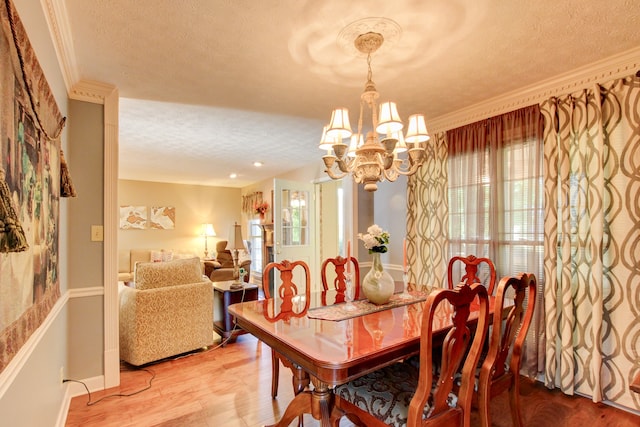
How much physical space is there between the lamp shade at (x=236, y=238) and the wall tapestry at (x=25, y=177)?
223 inches

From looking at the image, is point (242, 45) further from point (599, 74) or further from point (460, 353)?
point (599, 74)

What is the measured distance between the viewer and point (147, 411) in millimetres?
2215

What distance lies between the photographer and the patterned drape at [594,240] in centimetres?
216

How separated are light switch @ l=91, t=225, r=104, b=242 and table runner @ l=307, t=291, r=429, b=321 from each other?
179 centimetres

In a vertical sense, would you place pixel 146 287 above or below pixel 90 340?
above

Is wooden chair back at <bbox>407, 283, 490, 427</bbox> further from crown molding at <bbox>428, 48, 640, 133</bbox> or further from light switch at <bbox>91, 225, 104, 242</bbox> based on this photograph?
light switch at <bbox>91, 225, 104, 242</bbox>

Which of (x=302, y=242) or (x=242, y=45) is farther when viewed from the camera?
(x=302, y=242)

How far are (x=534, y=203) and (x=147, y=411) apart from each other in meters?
3.24

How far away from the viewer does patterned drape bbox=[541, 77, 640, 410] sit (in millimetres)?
2160

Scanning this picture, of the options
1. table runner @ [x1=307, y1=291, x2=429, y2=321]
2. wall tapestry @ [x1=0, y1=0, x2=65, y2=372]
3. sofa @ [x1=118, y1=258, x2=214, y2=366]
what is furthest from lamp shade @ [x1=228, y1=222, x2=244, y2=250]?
wall tapestry @ [x1=0, y1=0, x2=65, y2=372]

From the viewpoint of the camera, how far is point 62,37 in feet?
6.03

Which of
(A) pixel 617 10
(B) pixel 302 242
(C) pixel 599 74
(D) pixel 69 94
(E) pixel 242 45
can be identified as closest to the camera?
(A) pixel 617 10

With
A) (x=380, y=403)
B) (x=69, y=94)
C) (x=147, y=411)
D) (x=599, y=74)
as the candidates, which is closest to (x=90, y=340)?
(x=147, y=411)

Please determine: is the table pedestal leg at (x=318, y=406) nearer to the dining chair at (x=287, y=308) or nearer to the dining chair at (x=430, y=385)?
the dining chair at (x=430, y=385)
